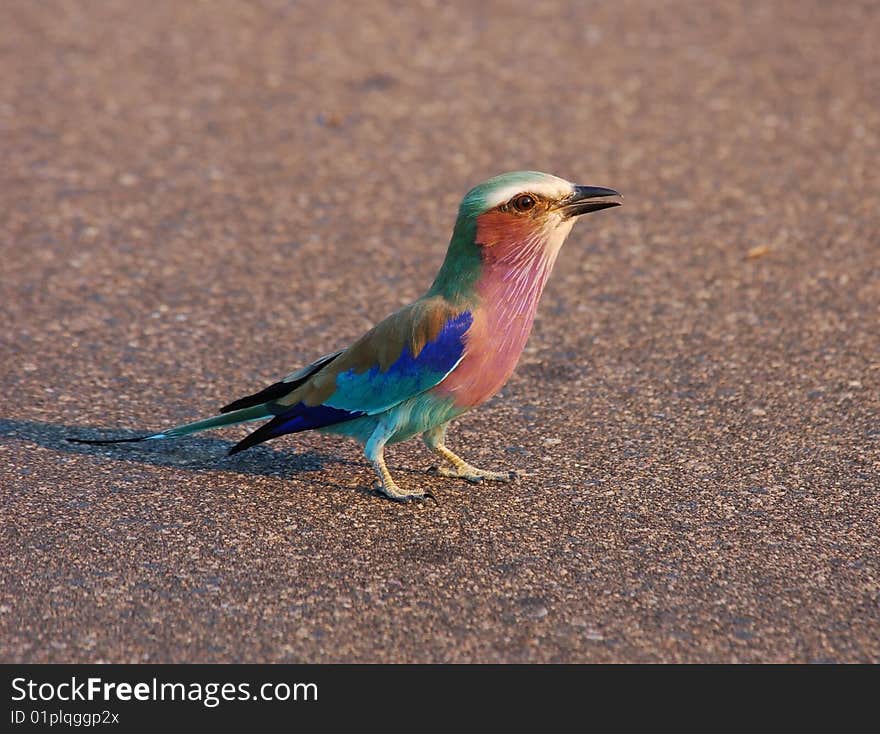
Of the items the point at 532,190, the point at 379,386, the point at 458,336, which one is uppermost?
the point at 532,190

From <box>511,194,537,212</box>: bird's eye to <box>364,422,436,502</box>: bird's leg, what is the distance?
836 mm

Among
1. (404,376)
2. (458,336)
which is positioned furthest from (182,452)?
(458,336)

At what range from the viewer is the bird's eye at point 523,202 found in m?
4.13

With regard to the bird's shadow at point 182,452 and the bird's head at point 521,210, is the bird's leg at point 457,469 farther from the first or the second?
the bird's head at point 521,210

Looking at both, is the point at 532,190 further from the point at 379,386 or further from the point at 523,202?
the point at 379,386

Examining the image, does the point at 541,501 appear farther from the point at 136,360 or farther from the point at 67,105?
the point at 67,105

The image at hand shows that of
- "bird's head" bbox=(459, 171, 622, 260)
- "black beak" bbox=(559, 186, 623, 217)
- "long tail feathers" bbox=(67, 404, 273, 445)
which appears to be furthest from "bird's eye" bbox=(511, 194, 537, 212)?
"long tail feathers" bbox=(67, 404, 273, 445)

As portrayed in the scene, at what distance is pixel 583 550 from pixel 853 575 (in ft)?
2.64

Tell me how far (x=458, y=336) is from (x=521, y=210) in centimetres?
45

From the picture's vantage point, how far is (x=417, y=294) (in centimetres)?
605

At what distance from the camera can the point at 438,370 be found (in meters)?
4.15

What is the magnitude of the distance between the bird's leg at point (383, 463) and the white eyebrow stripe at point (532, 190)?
0.83 m

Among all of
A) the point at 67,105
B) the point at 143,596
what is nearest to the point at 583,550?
the point at 143,596

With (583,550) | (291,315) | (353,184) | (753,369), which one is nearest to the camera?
(583,550)
